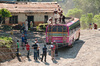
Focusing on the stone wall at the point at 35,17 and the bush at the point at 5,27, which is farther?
the stone wall at the point at 35,17

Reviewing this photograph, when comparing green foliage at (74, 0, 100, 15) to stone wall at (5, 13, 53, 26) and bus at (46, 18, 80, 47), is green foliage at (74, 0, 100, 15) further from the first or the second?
bus at (46, 18, 80, 47)

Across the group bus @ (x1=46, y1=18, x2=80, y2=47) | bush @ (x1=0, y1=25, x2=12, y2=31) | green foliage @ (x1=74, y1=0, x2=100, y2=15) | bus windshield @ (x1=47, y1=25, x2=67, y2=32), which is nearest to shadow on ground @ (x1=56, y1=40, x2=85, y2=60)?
bus @ (x1=46, y1=18, x2=80, y2=47)

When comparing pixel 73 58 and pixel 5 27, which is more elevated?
pixel 5 27

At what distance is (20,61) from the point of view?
17.4 meters

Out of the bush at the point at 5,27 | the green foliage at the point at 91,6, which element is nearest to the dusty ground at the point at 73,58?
the bush at the point at 5,27

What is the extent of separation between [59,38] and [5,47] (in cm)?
557

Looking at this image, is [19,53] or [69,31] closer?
[19,53]

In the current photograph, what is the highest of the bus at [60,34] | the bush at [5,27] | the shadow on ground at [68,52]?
the bus at [60,34]

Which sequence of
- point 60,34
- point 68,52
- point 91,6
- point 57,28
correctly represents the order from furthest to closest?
point 91,6
point 68,52
point 57,28
point 60,34

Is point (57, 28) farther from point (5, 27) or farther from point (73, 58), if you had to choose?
point (5, 27)

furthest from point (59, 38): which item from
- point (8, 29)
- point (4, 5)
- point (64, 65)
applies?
point (4, 5)

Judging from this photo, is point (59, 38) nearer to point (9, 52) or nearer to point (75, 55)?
point (75, 55)

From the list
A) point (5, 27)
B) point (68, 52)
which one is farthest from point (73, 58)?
point (5, 27)

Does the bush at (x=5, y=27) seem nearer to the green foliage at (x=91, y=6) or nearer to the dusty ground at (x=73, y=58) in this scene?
the dusty ground at (x=73, y=58)
